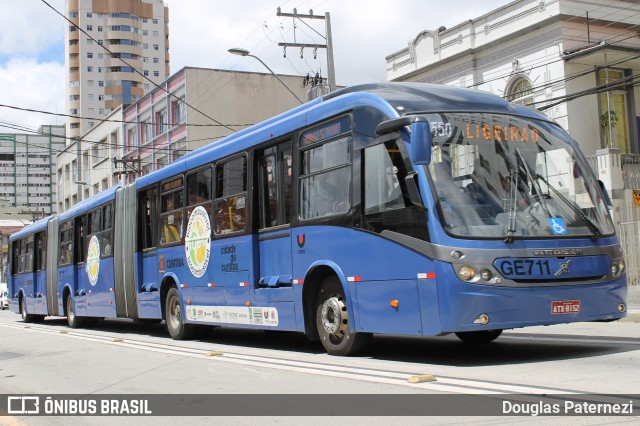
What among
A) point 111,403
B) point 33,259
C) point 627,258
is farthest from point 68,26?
point 111,403

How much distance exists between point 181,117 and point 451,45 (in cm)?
Result: 2186

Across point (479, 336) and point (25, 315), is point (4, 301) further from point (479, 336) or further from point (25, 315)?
point (479, 336)

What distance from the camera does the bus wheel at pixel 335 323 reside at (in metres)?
9.73

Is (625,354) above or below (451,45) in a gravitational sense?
below

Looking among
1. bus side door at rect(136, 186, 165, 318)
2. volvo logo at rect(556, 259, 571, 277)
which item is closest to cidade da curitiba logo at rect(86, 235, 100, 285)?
bus side door at rect(136, 186, 165, 318)

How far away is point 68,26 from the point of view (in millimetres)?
130125

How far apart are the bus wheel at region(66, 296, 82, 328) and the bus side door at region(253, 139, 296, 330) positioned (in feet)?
40.0

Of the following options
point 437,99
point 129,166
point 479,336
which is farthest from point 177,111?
point 437,99

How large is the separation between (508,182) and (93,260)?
14.7 metres

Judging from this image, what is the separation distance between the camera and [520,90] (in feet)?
81.5

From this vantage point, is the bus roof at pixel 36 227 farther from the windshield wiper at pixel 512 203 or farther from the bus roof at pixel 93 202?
the windshield wiper at pixel 512 203

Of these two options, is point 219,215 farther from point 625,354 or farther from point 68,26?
point 68,26

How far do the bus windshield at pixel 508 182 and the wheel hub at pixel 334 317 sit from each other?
2.18m
